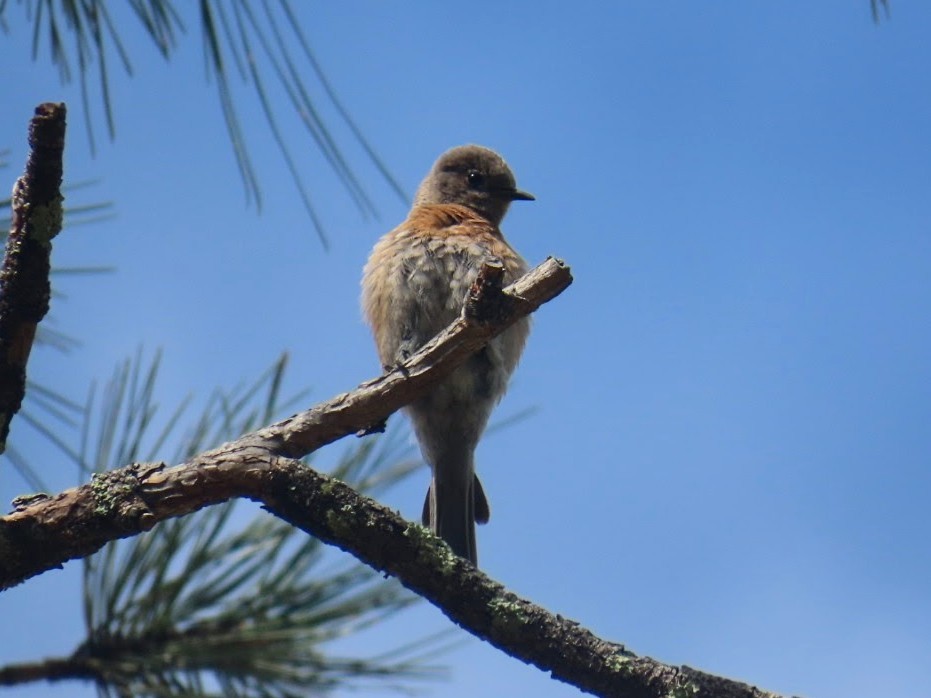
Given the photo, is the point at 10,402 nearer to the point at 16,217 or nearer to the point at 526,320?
the point at 16,217

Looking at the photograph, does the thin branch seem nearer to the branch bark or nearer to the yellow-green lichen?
the branch bark

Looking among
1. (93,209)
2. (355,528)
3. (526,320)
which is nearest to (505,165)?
(526,320)

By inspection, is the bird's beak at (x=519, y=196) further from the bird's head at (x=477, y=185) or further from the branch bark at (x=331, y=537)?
the branch bark at (x=331, y=537)

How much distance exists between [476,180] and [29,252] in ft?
14.5

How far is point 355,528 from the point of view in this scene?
244 cm

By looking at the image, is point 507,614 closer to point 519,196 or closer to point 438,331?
point 438,331

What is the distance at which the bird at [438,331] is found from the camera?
16.5 ft

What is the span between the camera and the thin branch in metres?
2.06

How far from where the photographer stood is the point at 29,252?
213 centimetres

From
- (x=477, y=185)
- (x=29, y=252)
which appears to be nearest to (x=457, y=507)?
(x=477, y=185)

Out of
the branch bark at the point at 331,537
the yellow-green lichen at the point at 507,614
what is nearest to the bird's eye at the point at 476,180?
the branch bark at the point at 331,537

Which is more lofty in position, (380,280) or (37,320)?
(380,280)

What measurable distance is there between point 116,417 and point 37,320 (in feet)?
4.69

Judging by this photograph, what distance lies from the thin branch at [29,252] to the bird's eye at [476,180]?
4.35 m
